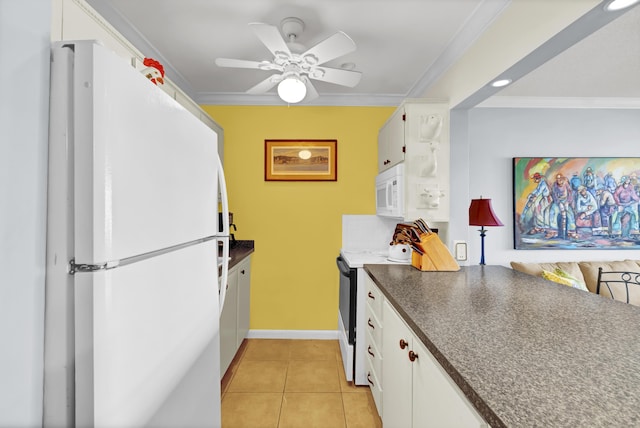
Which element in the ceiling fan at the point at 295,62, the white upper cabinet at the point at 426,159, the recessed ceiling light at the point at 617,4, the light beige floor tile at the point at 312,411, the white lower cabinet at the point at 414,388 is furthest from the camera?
the white upper cabinet at the point at 426,159

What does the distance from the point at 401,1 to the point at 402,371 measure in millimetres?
2000

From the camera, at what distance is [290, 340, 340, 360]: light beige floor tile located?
9.23 feet

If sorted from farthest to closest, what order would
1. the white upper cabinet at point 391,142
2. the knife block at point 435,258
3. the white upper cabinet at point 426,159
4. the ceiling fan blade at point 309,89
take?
the white upper cabinet at point 391,142 < the white upper cabinet at point 426,159 < the ceiling fan blade at point 309,89 < the knife block at point 435,258

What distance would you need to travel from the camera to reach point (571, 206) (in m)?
3.29

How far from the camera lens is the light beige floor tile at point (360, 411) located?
193 cm

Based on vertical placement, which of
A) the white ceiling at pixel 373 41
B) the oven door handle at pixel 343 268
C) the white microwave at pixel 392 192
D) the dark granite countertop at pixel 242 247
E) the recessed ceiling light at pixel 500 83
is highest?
the white ceiling at pixel 373 41

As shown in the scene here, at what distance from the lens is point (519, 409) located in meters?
0.62

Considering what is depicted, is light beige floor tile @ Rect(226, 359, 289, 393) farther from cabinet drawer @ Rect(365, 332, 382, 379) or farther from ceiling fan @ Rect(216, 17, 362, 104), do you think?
ceiling fan @ Rect(216, 17, 362, 104)

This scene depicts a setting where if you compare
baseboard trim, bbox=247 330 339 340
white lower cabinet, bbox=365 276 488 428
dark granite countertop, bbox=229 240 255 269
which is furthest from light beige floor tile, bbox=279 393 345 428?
dark granite countertop, bbox=229 240 255 269

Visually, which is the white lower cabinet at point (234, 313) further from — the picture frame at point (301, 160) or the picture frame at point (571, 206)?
the picture frame at point (571, 206)

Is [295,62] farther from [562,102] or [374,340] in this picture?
[562,102]

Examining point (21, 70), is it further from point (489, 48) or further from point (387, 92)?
point (387, 92)

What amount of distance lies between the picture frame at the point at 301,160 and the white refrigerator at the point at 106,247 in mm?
2417

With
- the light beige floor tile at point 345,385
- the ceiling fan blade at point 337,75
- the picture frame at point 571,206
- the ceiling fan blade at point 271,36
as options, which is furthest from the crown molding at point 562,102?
the light beige floor tile at point 345,385
